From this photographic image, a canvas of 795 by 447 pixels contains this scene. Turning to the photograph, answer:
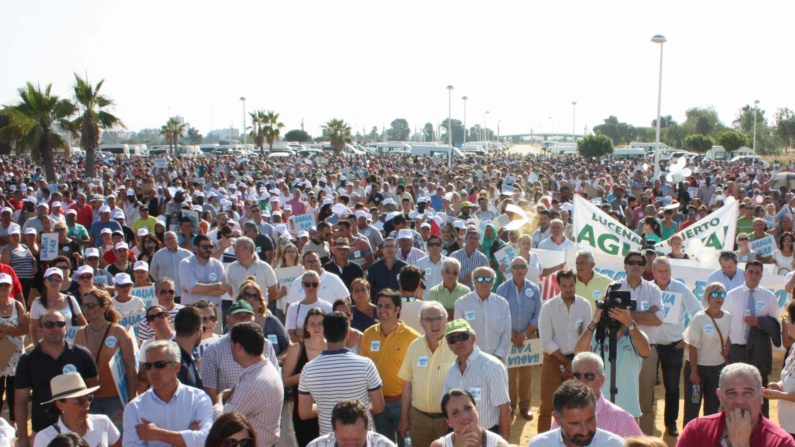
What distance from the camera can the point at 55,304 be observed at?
7.57m

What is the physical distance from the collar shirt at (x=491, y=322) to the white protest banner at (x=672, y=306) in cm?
150

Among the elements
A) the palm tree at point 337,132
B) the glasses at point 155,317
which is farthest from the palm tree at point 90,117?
the palm tree at point 337,132

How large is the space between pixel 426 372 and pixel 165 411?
77.1 inches

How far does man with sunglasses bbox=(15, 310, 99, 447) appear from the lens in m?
5.64

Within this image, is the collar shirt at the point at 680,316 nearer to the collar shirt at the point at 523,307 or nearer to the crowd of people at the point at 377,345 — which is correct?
the crowd of people at the point at 377,345

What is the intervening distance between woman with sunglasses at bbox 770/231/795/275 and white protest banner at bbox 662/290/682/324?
12.1ft

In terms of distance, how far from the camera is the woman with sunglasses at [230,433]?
4.01 metres

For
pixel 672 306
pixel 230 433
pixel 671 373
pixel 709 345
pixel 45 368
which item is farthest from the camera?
pixel 671 373

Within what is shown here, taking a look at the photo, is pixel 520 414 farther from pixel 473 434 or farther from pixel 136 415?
pixel 136 415

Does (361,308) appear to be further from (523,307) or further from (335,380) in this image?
(335,380)

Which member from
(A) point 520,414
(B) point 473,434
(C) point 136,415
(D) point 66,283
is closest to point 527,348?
(A) point 520,414

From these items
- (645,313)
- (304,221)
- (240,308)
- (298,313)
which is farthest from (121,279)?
(304,221)

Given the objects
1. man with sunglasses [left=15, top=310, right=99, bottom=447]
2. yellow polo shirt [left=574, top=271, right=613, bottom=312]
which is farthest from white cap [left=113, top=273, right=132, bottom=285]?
yellow polo shirt [left=574, top=271, right=613, bottom=312]

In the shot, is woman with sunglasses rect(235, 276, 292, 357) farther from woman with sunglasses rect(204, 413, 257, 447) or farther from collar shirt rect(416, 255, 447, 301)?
collar shirt rect(416, 255, 447, 301)
